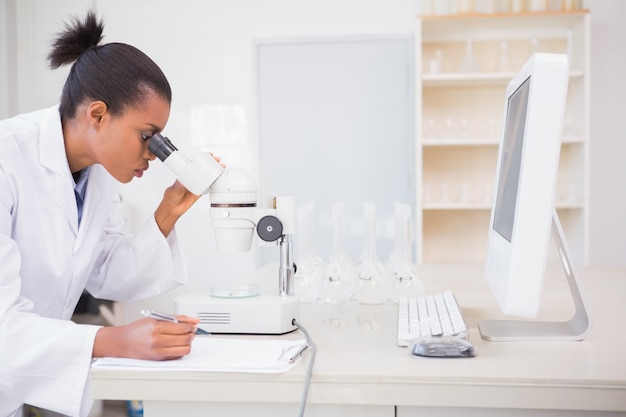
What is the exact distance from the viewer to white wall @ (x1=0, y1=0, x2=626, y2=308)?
4246 millimetres

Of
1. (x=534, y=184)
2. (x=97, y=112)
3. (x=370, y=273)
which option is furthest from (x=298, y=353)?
(x=97, y=112)

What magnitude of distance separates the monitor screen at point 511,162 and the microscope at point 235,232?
1.25 feet

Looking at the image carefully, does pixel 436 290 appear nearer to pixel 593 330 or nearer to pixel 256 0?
pixel 593 330

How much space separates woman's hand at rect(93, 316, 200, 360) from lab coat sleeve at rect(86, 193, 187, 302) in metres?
0.55

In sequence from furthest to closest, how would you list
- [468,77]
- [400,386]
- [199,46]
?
[199,46] → [468,77] → [400,386]

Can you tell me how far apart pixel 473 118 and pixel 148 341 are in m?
3.34

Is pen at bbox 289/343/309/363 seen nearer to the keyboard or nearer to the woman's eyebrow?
the keyboard

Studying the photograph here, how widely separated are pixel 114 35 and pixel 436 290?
3.29m

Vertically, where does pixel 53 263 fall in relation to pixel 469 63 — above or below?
below

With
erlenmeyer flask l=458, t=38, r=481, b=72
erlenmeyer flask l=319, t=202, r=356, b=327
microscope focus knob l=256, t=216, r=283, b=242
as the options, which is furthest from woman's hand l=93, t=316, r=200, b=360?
erlenmeyer flask l=458, t=38, r=481, b=72

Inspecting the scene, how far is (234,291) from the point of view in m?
1.30

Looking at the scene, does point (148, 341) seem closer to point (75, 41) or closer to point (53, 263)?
point (53, 263)

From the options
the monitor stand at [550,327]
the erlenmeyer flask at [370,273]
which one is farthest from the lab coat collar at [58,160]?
the monitor stand at [550,327]

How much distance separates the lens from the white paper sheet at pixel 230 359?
0.99m
